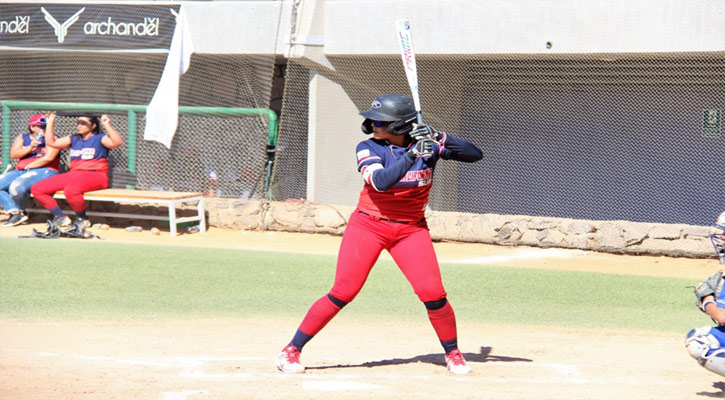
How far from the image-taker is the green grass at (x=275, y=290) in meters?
8.02

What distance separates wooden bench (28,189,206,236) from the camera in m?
13.5

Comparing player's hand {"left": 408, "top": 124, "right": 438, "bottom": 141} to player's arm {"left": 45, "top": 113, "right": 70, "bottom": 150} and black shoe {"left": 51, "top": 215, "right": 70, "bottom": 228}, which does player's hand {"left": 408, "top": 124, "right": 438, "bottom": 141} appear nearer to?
black shoe {"left": 51, "top": 215, "right": 70, "bottom": 228}

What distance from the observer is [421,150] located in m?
5.19

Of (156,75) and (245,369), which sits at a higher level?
(156,75)

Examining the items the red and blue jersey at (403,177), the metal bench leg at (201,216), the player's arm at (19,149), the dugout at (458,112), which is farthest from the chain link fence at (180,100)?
the red and blue jersey at (403,177)

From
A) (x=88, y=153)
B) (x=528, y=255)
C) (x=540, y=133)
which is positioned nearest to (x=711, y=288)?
(x=528, y=255)

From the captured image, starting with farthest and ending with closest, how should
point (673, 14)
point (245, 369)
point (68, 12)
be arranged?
1. point (68, 12)
2. point (673, 14)
3. point (245, 369)

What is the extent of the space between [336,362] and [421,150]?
173cm

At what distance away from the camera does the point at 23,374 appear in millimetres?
5480

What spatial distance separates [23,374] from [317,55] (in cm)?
925

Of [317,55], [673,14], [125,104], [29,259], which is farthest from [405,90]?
[29,259]

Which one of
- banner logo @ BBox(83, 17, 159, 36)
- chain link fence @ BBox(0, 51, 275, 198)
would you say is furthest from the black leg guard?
banner logo @ BBox(83, 17, 159, 36)

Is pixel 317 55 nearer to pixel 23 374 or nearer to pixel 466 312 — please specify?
pixel 466 312

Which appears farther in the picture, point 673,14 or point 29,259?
point 673,14
